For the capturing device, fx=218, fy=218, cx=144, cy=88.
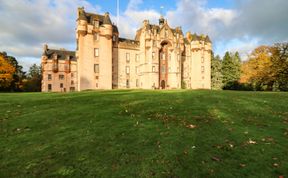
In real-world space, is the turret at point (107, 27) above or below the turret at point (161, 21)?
below

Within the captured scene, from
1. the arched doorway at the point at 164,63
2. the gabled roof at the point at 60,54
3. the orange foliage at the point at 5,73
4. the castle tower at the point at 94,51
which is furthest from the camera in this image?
the gabled roof at the point at 60,54

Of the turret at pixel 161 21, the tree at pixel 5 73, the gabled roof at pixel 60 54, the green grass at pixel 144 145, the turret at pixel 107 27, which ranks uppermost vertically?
the turret at pixel 161 21

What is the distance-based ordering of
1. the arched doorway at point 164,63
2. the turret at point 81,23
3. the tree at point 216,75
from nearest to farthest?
the turret at point 81,23, the arched doorway at point 164,63, the tree at point 216,75

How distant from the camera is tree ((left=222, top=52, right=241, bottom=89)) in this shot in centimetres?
7275

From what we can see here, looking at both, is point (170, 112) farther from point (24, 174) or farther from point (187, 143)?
point (24, 174)

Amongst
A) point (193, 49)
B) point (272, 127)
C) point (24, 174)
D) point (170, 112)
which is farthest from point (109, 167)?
point (193, 49)

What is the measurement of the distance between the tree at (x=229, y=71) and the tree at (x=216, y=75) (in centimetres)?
140

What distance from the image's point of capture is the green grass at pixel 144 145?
6262 millimetres

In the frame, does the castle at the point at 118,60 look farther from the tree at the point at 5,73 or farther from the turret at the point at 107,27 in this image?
the tree at the point at 5,73

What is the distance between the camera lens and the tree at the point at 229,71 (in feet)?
239

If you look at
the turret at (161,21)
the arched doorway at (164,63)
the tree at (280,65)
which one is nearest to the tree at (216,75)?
the arched doorway at (164,63)

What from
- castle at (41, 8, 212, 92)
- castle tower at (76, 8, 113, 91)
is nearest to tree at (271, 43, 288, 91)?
castle at (41, 8, 212, 92)

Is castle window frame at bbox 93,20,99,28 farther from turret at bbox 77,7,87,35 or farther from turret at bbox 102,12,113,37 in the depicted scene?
turret at bbox 77,7,87,35

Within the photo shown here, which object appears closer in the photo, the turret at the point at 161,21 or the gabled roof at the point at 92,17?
the gabled roof at the point at 92,17
